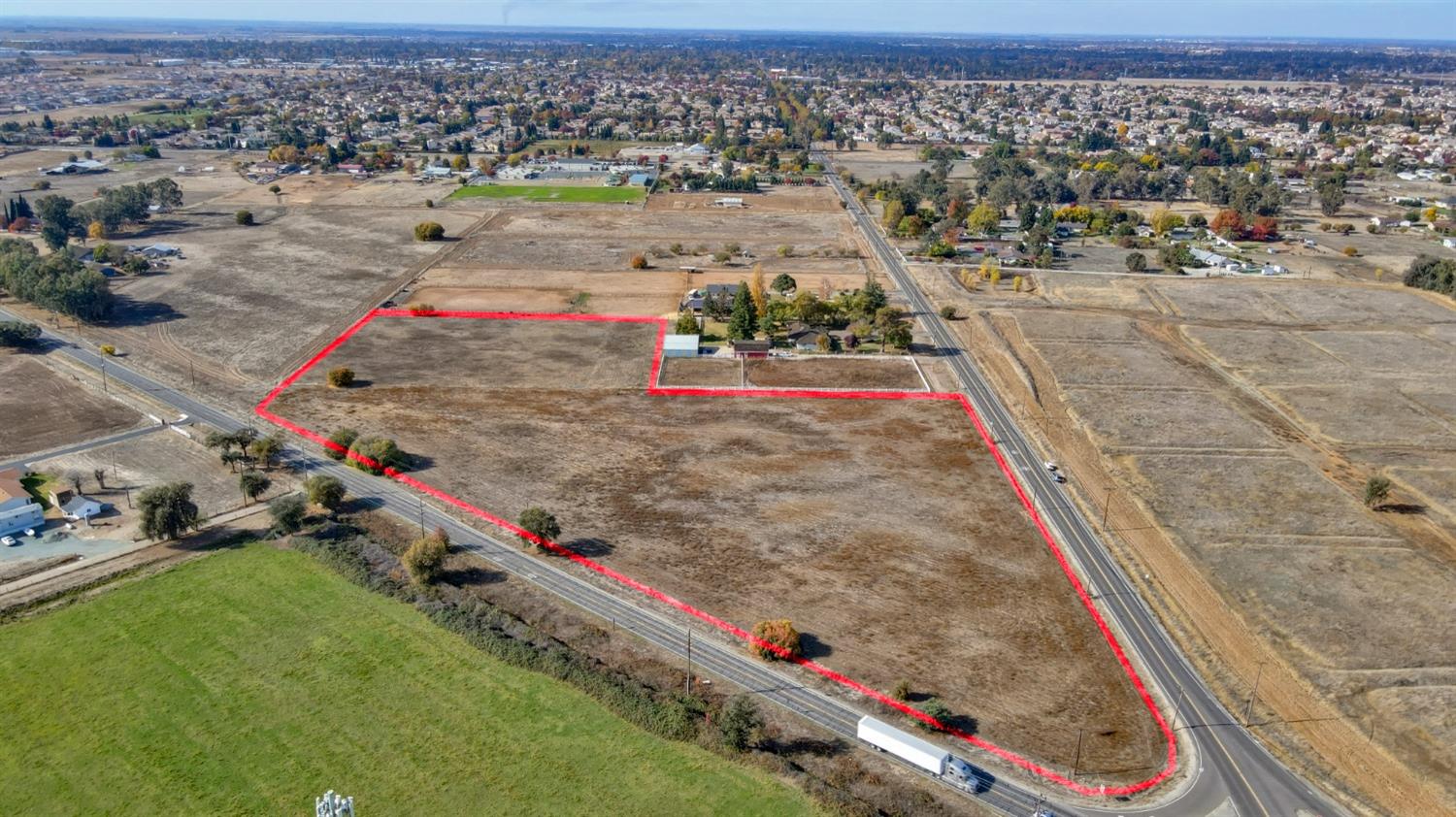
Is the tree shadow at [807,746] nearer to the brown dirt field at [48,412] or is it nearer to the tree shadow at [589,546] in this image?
the tree shadow at [589,546]

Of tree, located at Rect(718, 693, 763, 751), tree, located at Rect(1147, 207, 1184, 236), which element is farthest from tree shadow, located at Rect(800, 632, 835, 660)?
tree, located at Rect(1147, 207, 1184, 236)

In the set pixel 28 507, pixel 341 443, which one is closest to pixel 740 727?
pixel 341 443

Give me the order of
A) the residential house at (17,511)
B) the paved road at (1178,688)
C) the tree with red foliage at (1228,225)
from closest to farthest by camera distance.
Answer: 1. the paved road at (1178,688)
2. the residential house at (17,511)
3. the tree with red foliage at (1228,225)

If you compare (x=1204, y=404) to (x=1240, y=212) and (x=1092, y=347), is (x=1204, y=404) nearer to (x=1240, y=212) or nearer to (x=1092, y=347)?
(x=1092, y=347)

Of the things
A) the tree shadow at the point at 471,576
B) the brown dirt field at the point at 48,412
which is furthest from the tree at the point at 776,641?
the brown dirt field at the point at 48,412

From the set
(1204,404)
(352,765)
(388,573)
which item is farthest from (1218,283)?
(352,765)
